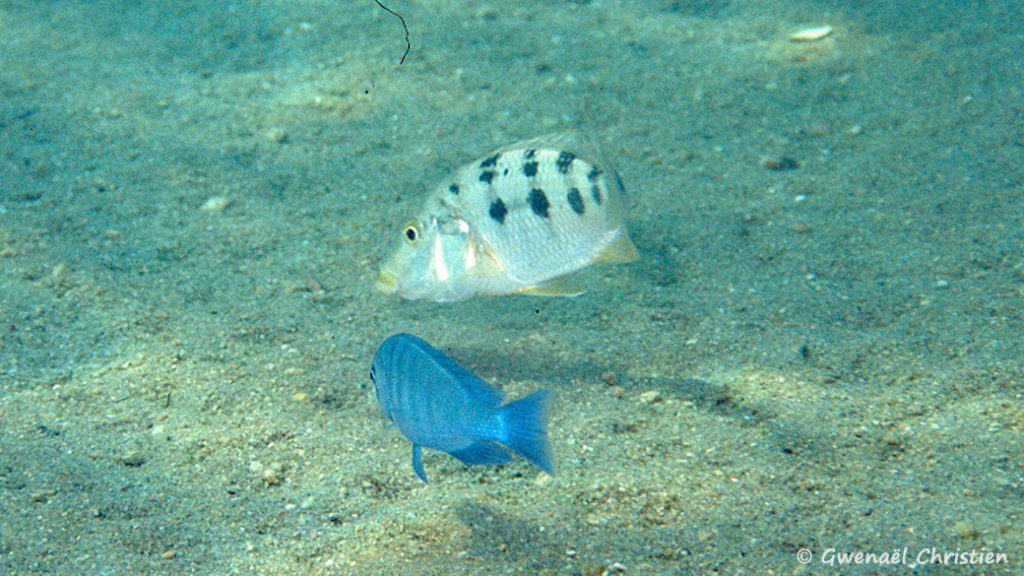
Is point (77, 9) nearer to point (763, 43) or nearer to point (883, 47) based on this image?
point (763, 43)

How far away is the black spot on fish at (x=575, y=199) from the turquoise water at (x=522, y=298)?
26cm

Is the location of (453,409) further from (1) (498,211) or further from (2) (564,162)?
(2) (564,162)

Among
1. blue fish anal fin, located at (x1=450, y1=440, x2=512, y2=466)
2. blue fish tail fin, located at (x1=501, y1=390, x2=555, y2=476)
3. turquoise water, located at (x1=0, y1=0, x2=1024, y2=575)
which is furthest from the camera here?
turquoise water, located at (x1=0, y1=0, x2=1024, y2=575)

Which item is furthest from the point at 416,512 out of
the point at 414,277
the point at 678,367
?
the point at 678,367

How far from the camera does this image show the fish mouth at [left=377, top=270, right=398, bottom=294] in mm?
2705

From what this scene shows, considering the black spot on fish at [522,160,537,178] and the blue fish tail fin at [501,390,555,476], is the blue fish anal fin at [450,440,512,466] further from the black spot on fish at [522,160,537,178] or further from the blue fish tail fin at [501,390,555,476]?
the black spot on fish at [522,160,537,178]

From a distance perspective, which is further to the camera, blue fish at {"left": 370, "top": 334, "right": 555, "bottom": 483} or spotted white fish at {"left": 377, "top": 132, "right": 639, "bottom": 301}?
spotted white fish at {"left": 377, "top": 132, "right": 639, "bottom": 301}

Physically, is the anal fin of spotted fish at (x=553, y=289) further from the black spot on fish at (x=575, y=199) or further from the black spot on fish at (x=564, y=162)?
the black spot on fish at (x=564, y=162)

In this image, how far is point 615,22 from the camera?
6.79 meters

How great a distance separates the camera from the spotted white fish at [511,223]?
8.55ft

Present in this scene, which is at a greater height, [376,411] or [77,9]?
[77,9]

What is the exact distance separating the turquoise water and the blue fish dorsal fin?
61 centimetres

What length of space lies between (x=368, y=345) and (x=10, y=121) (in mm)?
3988

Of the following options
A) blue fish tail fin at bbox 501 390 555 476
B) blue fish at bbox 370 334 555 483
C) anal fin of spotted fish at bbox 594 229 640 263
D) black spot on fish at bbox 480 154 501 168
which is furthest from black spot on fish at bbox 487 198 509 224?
blue fish tail fin at bbox 501 390 555 476
